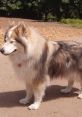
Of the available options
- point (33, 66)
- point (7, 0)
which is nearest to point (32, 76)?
point (33, 66)

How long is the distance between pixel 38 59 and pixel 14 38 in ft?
2.02

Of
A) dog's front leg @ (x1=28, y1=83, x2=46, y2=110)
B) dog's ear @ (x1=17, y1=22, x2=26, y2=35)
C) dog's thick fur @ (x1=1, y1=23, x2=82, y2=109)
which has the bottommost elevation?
dog's front leg @ (x1=28, y1=83, x2=46, y2=110)

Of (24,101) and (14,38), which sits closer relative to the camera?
(14,38)

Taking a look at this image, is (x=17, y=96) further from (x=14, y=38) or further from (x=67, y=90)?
(x=14, y=38)

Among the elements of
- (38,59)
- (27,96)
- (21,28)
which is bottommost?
(27,96)

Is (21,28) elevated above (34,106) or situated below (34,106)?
above

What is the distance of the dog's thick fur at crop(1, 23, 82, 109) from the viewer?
6.30 meters

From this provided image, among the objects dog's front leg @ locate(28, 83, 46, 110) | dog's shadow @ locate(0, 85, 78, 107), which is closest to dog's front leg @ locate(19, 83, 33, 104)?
dog's shadow @ locate(0, 85, 78, 107)

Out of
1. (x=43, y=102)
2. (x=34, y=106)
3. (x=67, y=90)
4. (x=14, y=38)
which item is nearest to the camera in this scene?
(x=14, y=38)

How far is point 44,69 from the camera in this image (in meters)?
6.71

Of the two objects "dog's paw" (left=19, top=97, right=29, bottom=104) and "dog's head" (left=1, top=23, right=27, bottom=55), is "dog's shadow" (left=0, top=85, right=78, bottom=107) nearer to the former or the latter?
"dog's paw" (left=19, top=97, right=29, bottom=104)

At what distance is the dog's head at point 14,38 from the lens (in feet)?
20.5

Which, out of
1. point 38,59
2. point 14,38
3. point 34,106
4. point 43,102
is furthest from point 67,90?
point 14,38

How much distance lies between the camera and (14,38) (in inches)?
247
